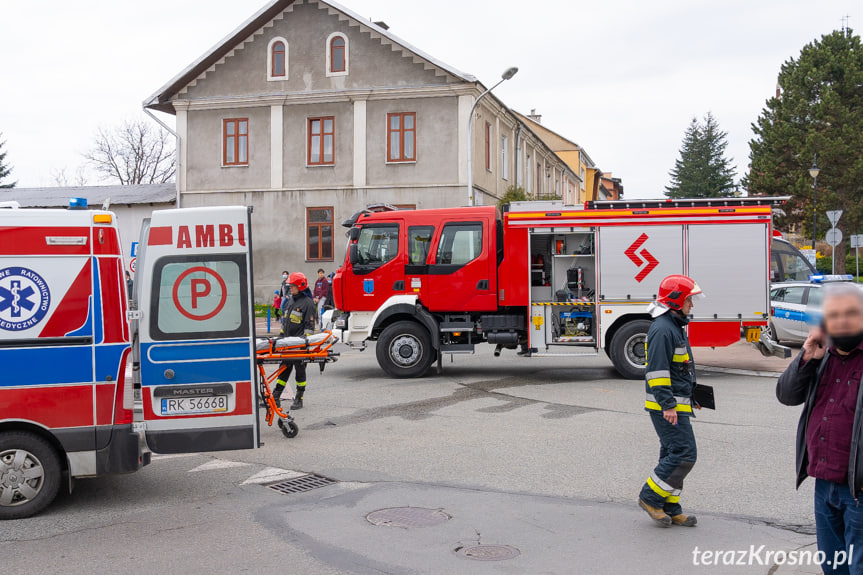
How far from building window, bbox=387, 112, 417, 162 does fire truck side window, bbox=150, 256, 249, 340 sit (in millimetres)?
23222

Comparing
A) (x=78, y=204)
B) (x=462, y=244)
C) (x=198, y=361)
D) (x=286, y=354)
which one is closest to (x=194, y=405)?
(x=198, y=361)

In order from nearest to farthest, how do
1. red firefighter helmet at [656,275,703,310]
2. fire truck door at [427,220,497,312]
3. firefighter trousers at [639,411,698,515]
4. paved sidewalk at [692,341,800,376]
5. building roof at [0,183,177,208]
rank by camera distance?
1. firefighter trousers at [639,411,698,515]
2. red firefighter helmet at [656,275,703,310]
3. fire truck door at [427,220,497,312]
4. paved sidewalk at [692,341,800,376]
5. building roof at [0,183,177,208]

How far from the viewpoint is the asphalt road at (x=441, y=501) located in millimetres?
5070

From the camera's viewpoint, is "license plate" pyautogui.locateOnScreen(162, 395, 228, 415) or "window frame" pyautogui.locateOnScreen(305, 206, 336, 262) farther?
"window frame" pyautogui.locateOnScreen(305, 206, 336, 262)

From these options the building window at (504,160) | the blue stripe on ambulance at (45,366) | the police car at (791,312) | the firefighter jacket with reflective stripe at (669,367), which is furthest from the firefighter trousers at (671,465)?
the building window at (504,160)

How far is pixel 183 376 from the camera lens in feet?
21.1

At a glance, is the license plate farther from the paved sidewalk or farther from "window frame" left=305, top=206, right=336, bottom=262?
"window frame" left=305, top=206, right=336, bottom=262

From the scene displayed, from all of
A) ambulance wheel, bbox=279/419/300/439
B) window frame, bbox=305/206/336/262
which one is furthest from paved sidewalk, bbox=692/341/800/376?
window frame, bbox=305/206/336/262

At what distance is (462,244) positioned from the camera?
45.1 ft

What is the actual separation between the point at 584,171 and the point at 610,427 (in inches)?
2460

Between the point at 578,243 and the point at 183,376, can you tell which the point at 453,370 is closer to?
the point at 578,243

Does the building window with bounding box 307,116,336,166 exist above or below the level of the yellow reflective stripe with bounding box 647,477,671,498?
above

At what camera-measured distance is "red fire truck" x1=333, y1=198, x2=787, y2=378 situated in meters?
13.1

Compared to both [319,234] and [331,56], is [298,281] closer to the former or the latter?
[319,234]
